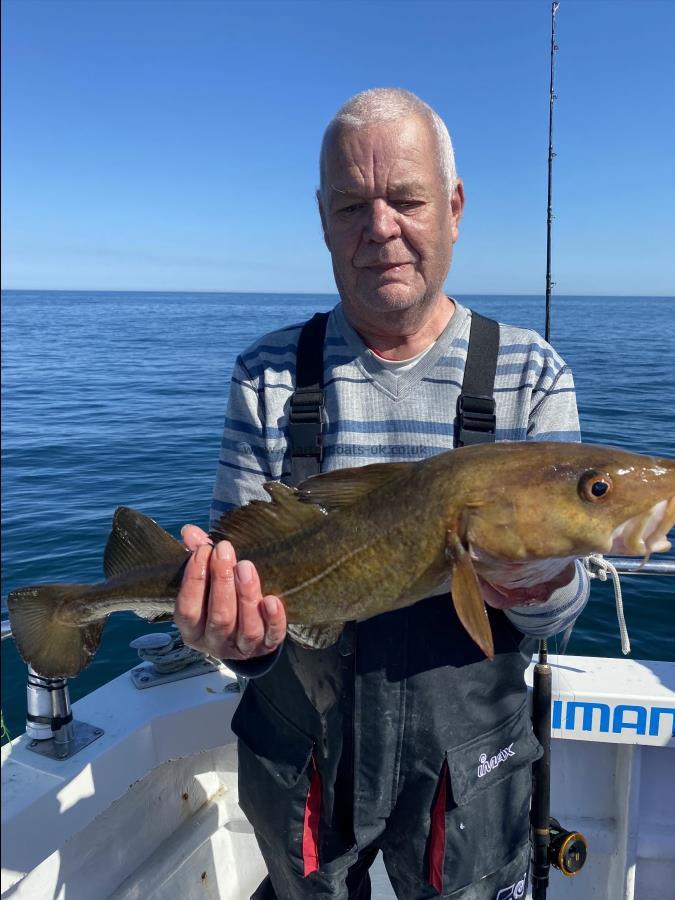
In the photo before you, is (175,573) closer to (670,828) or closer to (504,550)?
(504,550)

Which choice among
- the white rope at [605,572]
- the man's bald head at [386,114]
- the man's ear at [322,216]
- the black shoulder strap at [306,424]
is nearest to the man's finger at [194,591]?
the black shoulder strap at [306,424]

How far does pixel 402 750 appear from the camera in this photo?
258 cm

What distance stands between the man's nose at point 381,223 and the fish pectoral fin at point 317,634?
4.98ft

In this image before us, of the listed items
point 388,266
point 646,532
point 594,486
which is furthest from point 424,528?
point 388,266

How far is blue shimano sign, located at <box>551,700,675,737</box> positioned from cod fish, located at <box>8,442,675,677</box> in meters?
1.78

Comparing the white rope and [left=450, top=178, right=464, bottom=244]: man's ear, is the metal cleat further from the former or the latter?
[left=450, top=178, right=464, bottom=244]: man's ear

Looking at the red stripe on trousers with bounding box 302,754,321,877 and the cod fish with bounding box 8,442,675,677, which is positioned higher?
the cod fish with bounding box 8,442,675,677

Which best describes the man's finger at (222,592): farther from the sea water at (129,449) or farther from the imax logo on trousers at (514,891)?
the sea water at (129,449)

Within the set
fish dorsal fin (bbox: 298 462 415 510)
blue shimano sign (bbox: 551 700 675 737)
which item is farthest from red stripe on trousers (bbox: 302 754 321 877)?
blue shimano sign (bbox: 551 700 675 737)

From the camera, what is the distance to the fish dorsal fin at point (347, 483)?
2428 mm

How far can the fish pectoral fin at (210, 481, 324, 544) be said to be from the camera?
8.22ft

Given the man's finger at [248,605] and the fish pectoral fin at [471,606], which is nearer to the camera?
the fish pectoral fin at [471,606]

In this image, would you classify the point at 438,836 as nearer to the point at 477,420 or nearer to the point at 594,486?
the point at 594,486

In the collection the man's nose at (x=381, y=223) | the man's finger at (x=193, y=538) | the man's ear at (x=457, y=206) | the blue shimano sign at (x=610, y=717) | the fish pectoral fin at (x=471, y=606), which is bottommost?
the blue shimano sign at (x=610, y=717)
